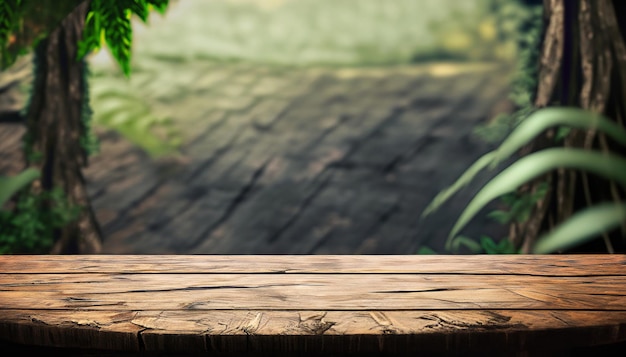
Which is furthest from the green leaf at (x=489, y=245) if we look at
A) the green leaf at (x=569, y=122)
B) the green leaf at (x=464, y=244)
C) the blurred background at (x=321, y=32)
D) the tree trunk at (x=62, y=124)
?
the tree trunk at (x=62, y=124)

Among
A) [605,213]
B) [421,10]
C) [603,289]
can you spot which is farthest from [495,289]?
[421,10]

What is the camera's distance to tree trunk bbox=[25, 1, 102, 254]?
2664 millimetres

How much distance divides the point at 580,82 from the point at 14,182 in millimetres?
2189

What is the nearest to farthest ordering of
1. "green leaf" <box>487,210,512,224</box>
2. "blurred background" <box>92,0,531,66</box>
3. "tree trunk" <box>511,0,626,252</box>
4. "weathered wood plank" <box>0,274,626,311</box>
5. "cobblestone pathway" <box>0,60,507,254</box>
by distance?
1. "weathered wood plank" <box>0,274,626,311</box>
2. "tree trunk" <box>511,0,626,252</box>
3. "green leaf" <box>487,210,512,224</box>
4. "cobblestone pathway" <box>0,60,507,254</box>
5. "blurred background" <box>92,0,531,66</box>

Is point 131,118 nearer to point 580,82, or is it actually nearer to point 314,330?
point 580,82

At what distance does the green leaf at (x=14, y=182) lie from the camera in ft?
8.65

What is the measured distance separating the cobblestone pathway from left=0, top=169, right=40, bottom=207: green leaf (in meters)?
0.09

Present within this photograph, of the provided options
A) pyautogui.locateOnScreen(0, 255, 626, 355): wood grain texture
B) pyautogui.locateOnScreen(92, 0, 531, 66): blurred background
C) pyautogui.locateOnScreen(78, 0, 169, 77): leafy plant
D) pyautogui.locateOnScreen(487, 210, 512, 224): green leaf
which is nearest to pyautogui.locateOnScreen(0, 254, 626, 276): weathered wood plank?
pyautogui.locateOnScreen(0, 255, 626, 355): wood grain texture

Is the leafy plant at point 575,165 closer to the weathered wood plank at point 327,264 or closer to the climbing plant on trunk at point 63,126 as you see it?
the weathered wood plank at point 327,264

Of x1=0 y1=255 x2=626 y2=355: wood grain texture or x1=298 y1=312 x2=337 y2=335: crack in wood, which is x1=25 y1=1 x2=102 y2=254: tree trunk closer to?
x1=0 y1=255 x2=626 y2=355: wood grain texture

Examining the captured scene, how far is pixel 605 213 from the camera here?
2.24 metres

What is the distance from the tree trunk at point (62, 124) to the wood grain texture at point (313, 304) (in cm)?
134

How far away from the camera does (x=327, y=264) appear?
1.36m

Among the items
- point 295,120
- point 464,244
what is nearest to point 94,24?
point 295,120
